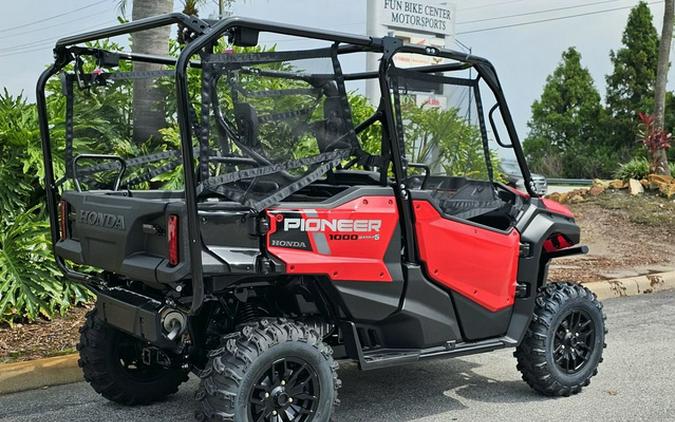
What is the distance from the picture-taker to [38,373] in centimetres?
526

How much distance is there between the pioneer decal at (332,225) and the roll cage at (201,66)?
0.22 meters

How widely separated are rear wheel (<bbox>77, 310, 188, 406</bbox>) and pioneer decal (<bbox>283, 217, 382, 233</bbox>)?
4.80ft

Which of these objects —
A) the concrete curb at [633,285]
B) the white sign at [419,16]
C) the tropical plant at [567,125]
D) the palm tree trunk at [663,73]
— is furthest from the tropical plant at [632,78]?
the concrete curb at [633,285]

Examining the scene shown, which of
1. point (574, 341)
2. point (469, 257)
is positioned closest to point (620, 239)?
point (574, 341)

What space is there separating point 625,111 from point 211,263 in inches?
1176

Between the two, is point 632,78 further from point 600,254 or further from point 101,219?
point 101,219

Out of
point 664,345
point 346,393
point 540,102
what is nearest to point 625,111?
point 540,102

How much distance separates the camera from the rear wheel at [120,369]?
4.60 m

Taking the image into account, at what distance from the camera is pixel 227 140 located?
3951mm

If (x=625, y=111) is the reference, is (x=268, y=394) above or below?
below

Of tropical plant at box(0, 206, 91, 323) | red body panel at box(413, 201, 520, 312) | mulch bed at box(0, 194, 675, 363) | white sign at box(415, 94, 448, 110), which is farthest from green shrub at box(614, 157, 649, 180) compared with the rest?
tropical plant at box(0, 206, 91, 323)

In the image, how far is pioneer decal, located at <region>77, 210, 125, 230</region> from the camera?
391 cm

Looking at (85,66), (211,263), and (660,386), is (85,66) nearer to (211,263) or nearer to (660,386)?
(211,263)

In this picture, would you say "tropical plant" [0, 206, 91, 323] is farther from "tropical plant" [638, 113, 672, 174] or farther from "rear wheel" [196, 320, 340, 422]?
"tropical plant" [638, 113, 672, 174]
